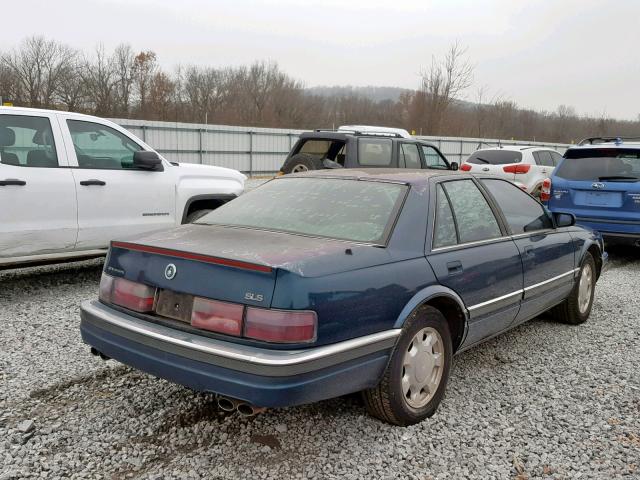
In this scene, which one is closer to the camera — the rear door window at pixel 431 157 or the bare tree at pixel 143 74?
the rear door window at pixel 431 157

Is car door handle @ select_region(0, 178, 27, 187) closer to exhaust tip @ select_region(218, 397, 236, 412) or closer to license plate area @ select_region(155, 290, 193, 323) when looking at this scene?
license plate area @ select_region(155, 290, 193, 323)

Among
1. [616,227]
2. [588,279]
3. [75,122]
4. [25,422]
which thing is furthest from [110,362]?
[616,227]

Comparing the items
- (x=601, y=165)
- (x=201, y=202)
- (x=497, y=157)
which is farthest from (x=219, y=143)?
(x=601, y=165)

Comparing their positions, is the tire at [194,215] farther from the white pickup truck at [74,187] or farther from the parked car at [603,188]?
the parked car at [603,188]

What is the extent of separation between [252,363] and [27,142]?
398 cm

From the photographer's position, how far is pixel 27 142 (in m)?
5.24

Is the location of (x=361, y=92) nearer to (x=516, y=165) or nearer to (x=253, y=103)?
(x=253, y=103)

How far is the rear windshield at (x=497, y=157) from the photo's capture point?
535 inches

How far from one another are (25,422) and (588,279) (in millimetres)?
4714

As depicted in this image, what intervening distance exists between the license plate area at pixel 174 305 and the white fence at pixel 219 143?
20499 millimetres

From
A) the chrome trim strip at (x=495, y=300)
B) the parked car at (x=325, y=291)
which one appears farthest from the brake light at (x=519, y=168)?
the chrome trim strip at (x=495, y=300)

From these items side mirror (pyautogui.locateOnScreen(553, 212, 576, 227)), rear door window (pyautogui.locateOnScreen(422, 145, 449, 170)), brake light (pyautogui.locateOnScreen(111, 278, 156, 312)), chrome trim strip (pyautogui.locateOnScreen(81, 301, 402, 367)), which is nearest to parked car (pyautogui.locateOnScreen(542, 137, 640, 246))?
rear door window (pyautogui.locateOnScreen(422, 145, 449, 170))

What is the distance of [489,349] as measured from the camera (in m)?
4.43

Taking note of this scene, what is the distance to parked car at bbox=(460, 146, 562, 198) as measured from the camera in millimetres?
13336
